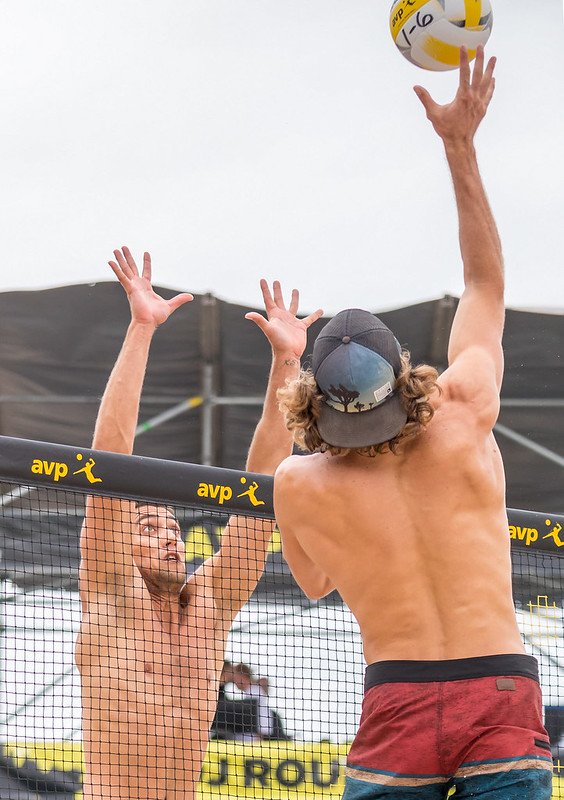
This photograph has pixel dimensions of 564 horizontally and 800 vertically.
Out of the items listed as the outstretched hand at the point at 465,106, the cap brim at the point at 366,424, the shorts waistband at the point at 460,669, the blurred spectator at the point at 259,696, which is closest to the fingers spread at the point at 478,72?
the outstretched hand at the point at 465,106

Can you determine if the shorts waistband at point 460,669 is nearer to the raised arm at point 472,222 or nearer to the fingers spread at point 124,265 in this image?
the raised arm at point 472,222

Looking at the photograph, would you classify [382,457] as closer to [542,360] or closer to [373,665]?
[373,665]

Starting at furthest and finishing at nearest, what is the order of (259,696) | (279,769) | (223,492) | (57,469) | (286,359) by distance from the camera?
(279,769), (259,696), (286,359), (223,492), (57,469)

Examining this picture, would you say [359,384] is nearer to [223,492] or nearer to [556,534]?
[223,492]

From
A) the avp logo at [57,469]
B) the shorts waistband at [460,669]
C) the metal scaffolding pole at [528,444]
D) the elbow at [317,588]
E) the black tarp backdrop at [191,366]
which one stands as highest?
the black tarp backdrop at [191,366]

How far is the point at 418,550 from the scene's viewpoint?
8.91ft

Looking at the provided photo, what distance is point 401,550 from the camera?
272cm

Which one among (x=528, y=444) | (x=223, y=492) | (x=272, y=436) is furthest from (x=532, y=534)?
(x=528, y=444)

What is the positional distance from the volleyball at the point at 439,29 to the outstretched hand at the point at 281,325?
42.8 inches

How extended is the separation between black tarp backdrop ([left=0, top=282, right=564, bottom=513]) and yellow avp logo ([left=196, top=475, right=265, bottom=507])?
229 inches

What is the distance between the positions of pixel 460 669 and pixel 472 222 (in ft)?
4.26

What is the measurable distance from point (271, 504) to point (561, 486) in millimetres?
7847

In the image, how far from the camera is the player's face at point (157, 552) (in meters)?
4.19

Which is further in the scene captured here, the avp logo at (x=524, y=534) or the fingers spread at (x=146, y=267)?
the fingers spread at (x=146, y=267)
